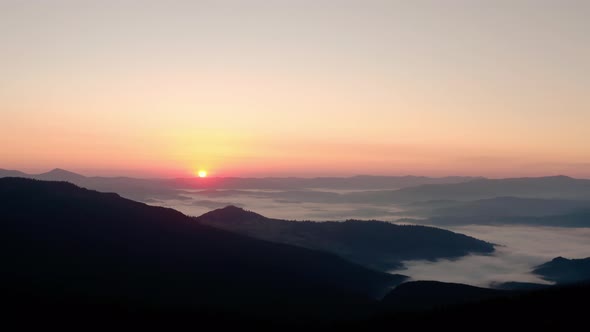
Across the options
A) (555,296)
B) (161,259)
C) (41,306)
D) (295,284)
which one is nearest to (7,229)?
(161,259)

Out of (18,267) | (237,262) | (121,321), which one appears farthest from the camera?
(237,262)

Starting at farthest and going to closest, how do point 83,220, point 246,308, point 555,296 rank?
point 83,220
point 246,308
point 555,296

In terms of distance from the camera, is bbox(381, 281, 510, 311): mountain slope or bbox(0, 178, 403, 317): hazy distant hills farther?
bbox(381, 281, 510, 311): mountain slope

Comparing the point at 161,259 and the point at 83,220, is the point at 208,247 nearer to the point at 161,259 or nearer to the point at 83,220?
the point at 161,259

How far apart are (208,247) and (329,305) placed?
6781cm

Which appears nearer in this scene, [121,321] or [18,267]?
[121,321]

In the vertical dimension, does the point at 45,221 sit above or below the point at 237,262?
above

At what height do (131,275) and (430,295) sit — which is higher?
(131,275)

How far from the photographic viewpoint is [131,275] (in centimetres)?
15175

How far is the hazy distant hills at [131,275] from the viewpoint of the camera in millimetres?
113625

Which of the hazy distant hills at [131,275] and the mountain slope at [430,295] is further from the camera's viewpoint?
the mountain slope at [430,295]

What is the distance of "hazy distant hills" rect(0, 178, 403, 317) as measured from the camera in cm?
11362

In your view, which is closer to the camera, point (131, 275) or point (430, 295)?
point (131, 275)

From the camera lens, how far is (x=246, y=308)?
128 meters
